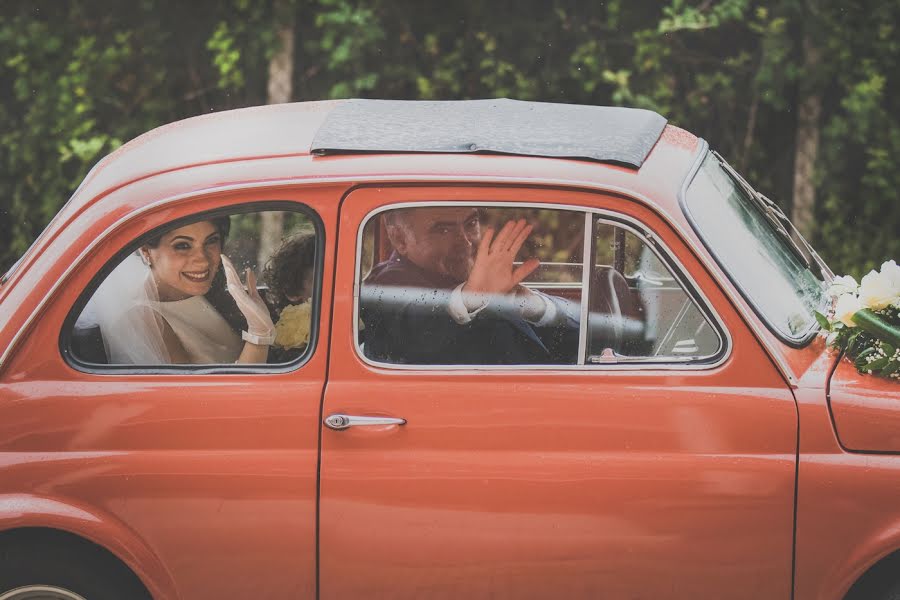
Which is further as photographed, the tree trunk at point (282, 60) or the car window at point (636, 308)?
the tree trunk at point (282, 60)

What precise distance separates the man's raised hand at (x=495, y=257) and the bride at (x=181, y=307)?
2.06ft

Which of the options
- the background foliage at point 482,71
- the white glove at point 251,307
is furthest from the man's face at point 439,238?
the background foliage at point 482,71

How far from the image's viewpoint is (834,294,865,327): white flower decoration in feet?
10.4

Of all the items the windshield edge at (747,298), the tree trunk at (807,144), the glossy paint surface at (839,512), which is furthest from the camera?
the tree trunk at (807,144)

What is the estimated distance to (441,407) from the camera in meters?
3.09

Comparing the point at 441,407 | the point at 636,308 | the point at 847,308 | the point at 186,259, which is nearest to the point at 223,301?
the point at 186,259

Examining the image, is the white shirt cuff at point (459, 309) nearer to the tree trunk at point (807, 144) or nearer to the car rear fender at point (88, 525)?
the car rear fender at point (88, 525)

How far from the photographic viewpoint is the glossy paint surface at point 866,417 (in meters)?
3.03

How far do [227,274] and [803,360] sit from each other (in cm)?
169

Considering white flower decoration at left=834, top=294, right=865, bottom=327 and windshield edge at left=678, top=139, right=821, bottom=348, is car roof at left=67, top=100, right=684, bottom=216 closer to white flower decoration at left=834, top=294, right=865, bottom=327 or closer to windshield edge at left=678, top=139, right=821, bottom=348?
windshield edge at left=678, top=139, right=821, bottom=348

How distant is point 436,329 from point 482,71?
504 cm

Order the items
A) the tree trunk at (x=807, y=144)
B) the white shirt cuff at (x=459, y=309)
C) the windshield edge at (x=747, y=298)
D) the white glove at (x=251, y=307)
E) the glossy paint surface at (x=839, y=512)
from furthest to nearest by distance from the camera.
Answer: the tree trunk at (x=807, y=144), the white glove at (x=251, y=307), the white shirt cuff at (x=459, y=309), the windshield edge at (x=747, y=298), the glossy paint surface at (x=839, y=512)

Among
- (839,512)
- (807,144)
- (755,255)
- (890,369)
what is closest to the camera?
(839,512)

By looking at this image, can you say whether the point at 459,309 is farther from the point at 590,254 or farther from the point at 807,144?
the point at 807,144
